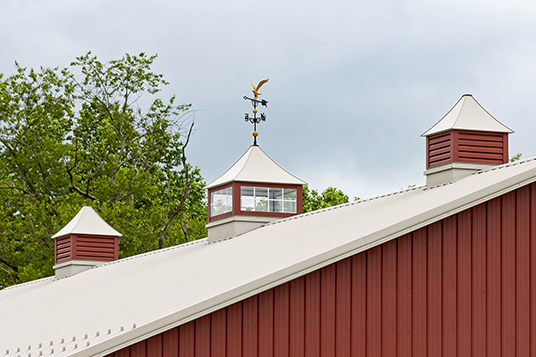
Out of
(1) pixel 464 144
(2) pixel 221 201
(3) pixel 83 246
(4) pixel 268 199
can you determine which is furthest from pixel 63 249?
(1) pixel 464 144

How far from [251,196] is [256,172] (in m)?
0.80

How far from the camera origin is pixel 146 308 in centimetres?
1223

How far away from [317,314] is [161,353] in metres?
1.99

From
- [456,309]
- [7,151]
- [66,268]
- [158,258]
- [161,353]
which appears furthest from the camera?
[7,151]

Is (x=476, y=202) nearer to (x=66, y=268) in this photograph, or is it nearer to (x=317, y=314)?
(x=317, y=314)

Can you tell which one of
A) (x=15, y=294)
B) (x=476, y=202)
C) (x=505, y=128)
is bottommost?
(x=15, y=294)

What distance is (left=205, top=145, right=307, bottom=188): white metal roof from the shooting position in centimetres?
2198

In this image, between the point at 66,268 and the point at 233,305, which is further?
the point at 66,268

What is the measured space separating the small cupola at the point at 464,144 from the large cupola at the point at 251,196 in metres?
→ 5.54

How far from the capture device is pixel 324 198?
160ft

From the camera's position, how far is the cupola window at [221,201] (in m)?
21.6

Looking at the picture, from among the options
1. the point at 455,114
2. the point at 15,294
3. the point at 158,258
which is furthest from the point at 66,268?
the point at 455,114

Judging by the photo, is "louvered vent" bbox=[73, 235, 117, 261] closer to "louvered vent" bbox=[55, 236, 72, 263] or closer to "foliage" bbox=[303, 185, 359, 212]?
"louvered vent" bbox=[55, 236, 72, 263]

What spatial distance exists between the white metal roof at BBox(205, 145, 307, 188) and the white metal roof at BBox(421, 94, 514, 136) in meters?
6.02
